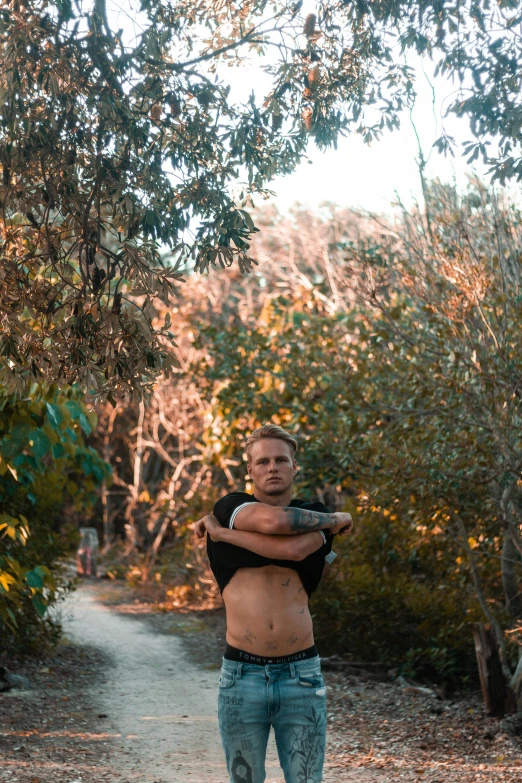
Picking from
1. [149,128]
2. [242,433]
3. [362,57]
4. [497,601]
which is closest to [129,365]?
[149,128]

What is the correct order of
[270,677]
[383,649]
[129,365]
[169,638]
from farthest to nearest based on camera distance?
[169,638]
[383,649]
[129,365]
[270,677]

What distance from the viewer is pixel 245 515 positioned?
10.4 feet

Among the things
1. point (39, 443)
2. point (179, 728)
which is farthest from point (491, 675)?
point (39, 443)

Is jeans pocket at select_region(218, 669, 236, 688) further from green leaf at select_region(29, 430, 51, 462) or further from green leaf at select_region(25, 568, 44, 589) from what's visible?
green leaf at select_region(25, 568, 44, 589)

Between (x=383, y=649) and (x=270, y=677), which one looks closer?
(x=270, y=677)

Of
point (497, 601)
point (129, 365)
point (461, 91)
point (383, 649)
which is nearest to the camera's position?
point (129, 365)

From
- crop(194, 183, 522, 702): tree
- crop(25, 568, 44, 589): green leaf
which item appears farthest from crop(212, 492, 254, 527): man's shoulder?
crop(25, 568, 44, 589): green leaf

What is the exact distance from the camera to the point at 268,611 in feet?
10.2

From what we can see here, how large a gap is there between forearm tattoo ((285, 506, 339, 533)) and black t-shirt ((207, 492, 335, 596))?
0.24 feet

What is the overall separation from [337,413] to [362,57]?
3364mm

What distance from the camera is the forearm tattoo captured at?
123 inches

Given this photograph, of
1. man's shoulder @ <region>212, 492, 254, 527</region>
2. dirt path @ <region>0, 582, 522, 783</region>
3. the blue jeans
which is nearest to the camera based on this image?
the blue jeans

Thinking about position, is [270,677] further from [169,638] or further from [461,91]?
[169,638]

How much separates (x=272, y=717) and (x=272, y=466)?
0.88 meters
